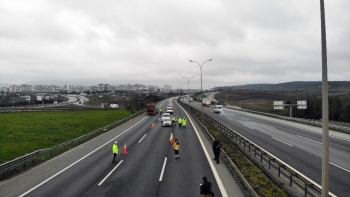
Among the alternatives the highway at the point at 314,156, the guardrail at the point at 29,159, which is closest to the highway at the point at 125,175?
the guardrail at the point at 29,159

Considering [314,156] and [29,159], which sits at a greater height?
[29,159]

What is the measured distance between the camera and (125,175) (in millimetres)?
15430

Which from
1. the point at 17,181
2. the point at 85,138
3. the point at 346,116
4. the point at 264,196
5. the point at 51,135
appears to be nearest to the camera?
the point at 264,196

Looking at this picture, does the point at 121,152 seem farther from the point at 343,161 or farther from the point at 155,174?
the point at 343,161

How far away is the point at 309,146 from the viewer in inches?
930

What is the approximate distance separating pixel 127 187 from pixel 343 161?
14.3 m

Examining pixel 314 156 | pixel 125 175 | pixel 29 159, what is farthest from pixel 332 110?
pixel 29 159

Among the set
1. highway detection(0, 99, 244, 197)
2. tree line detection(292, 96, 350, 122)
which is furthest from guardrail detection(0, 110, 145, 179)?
tree line detection(292, 96, 350, 122)

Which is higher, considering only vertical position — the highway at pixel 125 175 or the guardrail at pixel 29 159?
the guardrail at pixel 29 159

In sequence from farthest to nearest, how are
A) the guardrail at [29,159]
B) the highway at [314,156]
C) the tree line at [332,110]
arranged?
the tree line at [332,110] → the guardrail at [29,159] → the highway at [314,156]

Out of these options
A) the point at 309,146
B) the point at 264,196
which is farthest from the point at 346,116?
the point at 264,196

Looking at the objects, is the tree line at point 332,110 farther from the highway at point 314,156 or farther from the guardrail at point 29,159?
the guardrail at point 29,159

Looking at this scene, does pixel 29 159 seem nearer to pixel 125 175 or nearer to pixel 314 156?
pixel 125 175

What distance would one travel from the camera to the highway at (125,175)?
12820 millimetres
